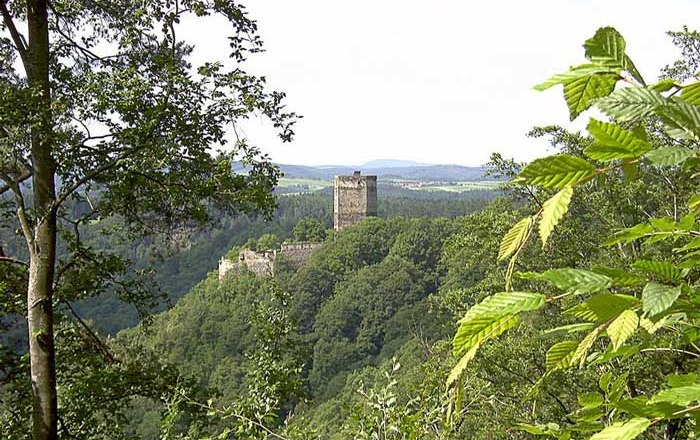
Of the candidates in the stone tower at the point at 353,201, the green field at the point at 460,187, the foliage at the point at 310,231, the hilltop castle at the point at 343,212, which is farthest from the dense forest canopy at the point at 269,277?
the green field at the point at 460,187

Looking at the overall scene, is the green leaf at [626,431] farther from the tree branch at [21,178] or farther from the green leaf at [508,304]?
the tree branch at [21,178]

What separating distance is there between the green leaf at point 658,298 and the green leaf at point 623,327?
7 cm

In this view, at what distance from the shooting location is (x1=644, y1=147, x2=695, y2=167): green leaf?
33.8 inches

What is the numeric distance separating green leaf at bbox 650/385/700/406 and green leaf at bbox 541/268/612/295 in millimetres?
164

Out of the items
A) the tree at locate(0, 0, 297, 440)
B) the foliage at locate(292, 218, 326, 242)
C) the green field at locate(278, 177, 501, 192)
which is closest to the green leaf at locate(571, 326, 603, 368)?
the tree at locate(0, 0, 297, 440)

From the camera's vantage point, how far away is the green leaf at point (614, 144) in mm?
857

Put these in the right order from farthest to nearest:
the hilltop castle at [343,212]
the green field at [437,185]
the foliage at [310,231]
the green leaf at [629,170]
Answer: the green field at [437,185]
the foliage at [310,231]
the hilltop castle at [343,212]
the green leaf at [629,170]

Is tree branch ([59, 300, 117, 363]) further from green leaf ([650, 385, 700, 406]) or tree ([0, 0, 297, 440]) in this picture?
green leaf ([650, 385, 700, 406])

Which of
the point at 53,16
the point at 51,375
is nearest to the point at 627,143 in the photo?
the point at 51,375

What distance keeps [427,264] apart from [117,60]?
170ft

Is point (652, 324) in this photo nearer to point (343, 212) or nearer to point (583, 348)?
point (583, 348)

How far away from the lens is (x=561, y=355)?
47.9 inches

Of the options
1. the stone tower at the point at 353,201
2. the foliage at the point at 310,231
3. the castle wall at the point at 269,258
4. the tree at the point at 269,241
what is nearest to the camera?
the castle wall at the point at 269,258

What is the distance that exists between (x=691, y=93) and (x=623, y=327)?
328mm
